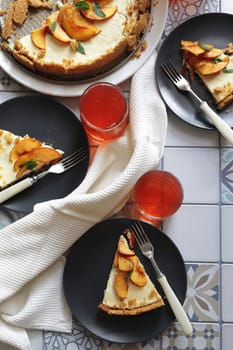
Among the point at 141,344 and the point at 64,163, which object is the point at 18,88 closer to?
the point at 64,163

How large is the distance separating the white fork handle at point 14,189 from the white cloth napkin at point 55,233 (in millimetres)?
52

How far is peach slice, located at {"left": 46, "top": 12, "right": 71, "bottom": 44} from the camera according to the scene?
1.62 metres

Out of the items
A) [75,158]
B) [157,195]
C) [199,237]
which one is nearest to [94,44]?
[75,158]

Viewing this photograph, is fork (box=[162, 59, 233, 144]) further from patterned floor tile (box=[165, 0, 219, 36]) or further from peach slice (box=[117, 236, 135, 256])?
peach slice (box=[117, 236, 135, 256])

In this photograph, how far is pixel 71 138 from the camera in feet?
5.37

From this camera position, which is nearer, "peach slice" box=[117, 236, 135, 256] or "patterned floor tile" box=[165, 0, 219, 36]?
"peach slice" box=[117, 236, 135, 256]

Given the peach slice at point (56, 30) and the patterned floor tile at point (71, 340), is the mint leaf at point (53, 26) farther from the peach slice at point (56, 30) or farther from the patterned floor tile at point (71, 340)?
the patterned floor tile at point (71, 340)

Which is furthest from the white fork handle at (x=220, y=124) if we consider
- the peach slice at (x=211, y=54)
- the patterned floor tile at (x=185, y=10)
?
the patterned floor tile at (x=185, y=10)

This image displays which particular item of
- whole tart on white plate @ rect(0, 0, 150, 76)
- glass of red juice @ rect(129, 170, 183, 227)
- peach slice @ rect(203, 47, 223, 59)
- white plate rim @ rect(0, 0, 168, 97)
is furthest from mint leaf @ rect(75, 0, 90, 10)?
glass of red juice @ rect(129, 170, 183, 227)

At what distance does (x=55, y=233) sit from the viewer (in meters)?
1.59

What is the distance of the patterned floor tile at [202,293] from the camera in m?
1.61

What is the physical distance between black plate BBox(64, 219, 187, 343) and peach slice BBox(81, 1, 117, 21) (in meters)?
0.44

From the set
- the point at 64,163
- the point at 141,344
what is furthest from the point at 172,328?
the point at 64,163

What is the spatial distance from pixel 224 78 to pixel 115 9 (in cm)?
28
